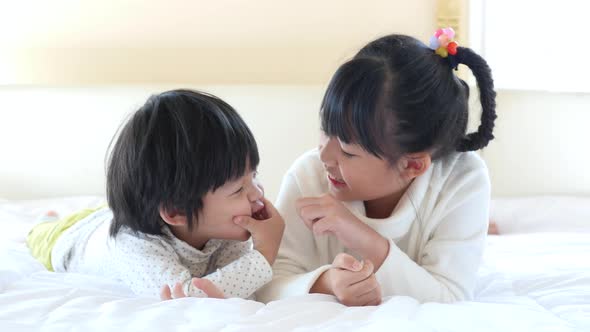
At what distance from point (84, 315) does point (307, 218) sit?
375 mm

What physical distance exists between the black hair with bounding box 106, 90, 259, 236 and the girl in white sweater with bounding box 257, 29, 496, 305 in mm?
143

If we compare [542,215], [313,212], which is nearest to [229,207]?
[313,212]

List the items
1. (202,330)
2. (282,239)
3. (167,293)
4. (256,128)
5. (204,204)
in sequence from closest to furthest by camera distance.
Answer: (202,330) < (167,293) < (204,204) < (282,239) < (256,128)

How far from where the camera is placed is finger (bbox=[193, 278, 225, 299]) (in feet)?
3.62

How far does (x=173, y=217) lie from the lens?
47.9 inches

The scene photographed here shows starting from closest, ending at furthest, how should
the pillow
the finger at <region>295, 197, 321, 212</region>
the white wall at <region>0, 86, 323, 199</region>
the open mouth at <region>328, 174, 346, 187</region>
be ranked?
1. the finger at <region>295, 197, 321, 212</region>
2. the open mouth at <region>328, 174, 346, 187</region>
3. the pillow
4. the white wall at <region>0, 86, 323, 199</region>

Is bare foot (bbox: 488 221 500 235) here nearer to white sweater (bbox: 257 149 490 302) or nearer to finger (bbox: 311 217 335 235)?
white sweater (bbox: 257 149 490 302)

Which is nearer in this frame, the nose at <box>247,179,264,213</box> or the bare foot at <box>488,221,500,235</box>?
the nose at <box>247,179,264,213</box>

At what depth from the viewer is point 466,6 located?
237 cm

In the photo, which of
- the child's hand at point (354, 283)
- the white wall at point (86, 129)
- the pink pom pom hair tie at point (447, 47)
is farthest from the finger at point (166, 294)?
the white wall at point (86, 129)

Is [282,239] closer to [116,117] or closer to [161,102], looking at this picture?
[161,102]

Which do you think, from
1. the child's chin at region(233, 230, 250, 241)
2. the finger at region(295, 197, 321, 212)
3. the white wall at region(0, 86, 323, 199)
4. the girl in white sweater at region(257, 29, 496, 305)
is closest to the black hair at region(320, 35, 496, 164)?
the girl in white sweater at region(257, 29, 496, 305)

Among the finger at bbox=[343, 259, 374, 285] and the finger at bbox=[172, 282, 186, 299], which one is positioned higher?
the finger at bbox=[343, 259, 374, 285]

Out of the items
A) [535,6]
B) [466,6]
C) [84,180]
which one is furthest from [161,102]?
[535,6]
